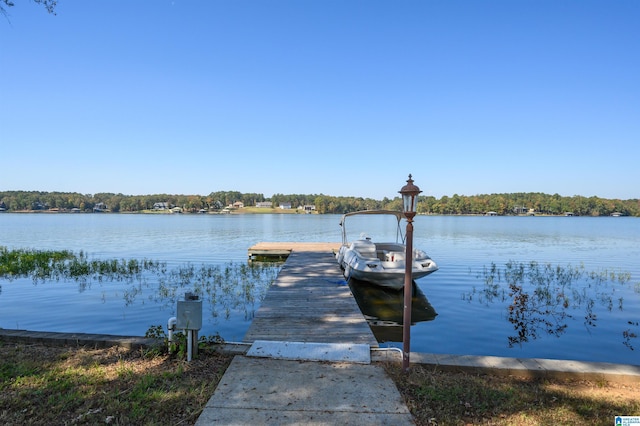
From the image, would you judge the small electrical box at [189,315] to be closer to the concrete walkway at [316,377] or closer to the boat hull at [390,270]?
the concrete walkway at [316,377]

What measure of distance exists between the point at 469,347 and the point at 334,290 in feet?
11.4

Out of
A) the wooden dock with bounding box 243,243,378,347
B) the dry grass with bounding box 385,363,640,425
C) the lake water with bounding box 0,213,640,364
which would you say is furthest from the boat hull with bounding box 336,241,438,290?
the dry grass with bounding box 385,363,640,425

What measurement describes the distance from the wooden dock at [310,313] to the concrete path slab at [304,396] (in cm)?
123

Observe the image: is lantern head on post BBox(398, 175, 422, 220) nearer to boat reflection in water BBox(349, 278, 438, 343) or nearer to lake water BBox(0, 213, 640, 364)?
lake water BBox(0, 213, 640, 364)

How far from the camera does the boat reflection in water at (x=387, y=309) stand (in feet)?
27.2

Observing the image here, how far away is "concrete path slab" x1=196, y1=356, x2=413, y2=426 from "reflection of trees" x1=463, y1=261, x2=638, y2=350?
480 cm

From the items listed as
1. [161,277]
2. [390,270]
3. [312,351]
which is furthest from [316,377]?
[161,277]

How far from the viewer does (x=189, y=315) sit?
A: 180 inches

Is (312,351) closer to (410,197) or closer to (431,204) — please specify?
(410,197)

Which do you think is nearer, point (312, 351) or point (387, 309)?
point (312, 351)

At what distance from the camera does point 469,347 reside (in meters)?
7.25

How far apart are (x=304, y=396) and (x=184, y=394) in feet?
3.94

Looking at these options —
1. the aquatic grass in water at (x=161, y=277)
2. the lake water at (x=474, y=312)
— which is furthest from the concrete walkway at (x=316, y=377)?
the aquatic grass in water at (x=161, y=277)

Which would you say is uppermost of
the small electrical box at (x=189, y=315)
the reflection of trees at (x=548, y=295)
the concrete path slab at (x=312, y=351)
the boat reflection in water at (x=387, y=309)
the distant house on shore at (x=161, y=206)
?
the distant house on shore at (x=161, y=206)
